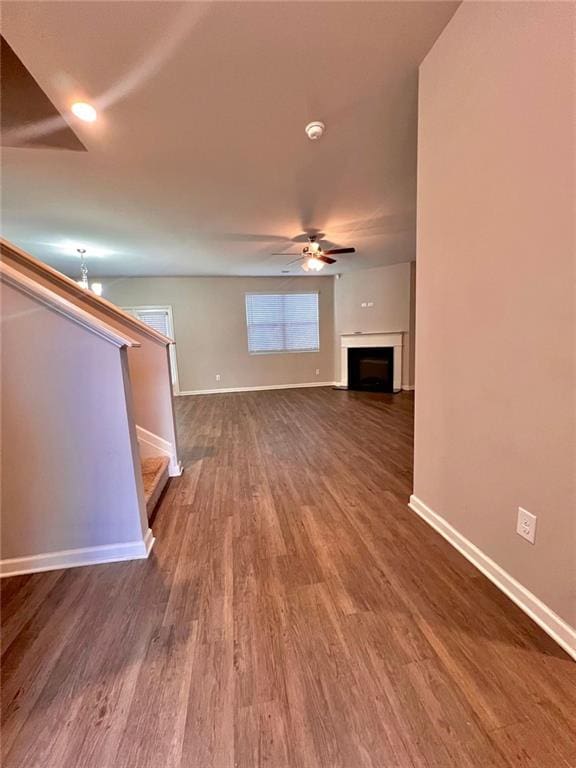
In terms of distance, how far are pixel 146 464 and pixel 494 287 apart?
274 centimetres

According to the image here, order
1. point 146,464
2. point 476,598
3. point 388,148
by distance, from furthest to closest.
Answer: point 146,464 < point 388,148 < point 476,598

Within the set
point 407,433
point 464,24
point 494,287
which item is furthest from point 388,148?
point 407,433

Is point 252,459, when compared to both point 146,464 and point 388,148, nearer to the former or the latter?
point 146,464

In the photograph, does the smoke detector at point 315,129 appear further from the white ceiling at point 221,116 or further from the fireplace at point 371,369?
the fireplace at point 371,369

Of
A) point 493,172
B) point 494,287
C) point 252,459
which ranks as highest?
point 493,172

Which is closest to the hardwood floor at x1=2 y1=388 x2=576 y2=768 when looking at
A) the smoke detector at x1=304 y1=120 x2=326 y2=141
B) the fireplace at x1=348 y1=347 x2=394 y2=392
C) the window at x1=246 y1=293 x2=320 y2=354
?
the smoke detector at x1=304 y1=120 x2=326 y2=141

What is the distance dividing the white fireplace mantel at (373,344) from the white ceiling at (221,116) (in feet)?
9.57

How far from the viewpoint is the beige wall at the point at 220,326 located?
22.3 ft

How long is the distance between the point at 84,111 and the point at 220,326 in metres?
5.06

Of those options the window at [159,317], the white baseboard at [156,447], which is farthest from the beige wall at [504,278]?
the window at [159,317]

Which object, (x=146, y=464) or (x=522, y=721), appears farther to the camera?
(x=146, y=464)

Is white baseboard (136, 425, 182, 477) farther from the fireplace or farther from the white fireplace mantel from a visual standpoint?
the white fireplace mantel

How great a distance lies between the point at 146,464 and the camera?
2.77 metres

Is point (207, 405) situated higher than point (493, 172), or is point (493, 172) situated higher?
point (493, 172)
